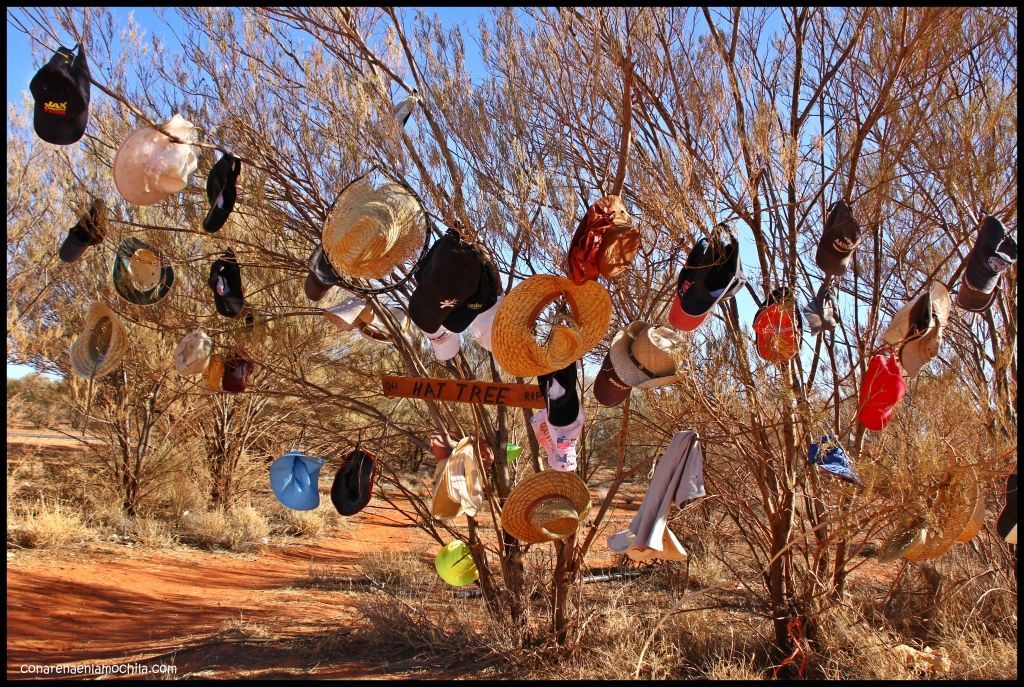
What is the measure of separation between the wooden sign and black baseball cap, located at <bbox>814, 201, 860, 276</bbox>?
1.80 metres

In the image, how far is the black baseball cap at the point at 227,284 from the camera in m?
5.37

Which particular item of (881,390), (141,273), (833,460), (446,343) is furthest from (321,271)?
(881,390)

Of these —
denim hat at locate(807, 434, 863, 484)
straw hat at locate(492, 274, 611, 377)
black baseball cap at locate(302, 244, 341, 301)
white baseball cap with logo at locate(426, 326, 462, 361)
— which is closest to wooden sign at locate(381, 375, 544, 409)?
white baseball cap with logo at locate(426, 326, 462, 361)

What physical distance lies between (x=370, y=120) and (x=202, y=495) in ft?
31.6

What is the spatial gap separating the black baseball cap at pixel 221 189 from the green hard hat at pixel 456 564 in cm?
266

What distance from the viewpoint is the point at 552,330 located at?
4.09 m

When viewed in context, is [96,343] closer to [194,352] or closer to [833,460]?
[194,352]

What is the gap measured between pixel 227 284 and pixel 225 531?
7528 millimetres

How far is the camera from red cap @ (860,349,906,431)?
425 cm

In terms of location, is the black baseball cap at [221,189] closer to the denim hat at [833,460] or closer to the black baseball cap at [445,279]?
the black baseball cap at [445,279]

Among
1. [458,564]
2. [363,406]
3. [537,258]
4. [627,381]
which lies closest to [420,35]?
[537,258]

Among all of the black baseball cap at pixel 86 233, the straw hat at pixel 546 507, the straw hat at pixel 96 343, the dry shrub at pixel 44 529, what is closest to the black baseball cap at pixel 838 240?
the straw hat at pixel 546 507

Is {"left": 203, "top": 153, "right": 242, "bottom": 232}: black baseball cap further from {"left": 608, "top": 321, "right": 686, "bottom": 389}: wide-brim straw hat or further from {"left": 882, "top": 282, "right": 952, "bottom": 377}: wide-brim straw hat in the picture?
{"left": 882, "top": 282, "right": 952, "bottom": 377}: wide-brim straw hat

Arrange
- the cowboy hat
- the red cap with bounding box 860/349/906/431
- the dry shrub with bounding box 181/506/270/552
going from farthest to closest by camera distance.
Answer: the dry shrub with bounding box 181/506/270/552, the cowboy hat, the red cap with bounding box 860/349/906/431
